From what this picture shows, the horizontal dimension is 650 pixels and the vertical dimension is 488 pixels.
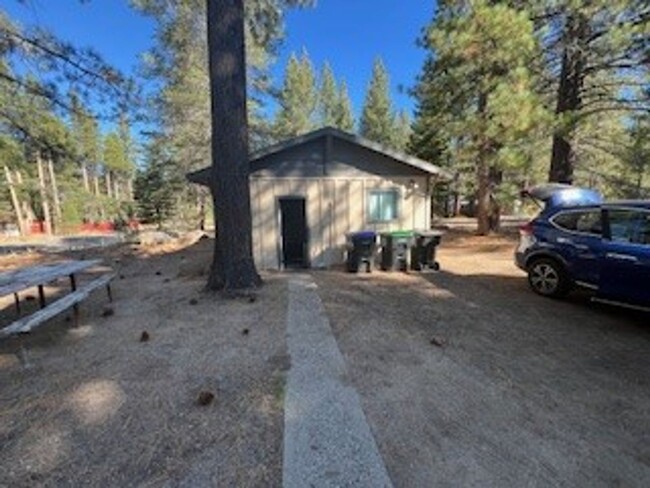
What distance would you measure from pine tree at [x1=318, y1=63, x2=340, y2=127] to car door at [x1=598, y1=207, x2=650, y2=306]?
3829 centimetres

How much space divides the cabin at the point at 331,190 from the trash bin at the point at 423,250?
4.58 feet

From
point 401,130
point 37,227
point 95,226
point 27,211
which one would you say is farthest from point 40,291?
point 401,130

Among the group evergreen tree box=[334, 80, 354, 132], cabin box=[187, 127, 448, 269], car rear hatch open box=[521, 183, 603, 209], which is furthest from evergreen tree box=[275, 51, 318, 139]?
car rear hatch open box=[521, 183, 603, 209]

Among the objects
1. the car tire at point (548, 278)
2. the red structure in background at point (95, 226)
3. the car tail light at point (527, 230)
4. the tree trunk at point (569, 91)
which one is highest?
the tree trunk at point (569, 91)

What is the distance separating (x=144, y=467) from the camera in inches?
101

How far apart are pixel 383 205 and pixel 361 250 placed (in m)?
1.98

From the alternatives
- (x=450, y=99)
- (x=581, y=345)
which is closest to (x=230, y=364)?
(x=581, y=345)

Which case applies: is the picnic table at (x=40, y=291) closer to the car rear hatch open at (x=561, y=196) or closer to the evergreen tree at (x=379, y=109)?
the car rear hatch open at (x=561, y=196)

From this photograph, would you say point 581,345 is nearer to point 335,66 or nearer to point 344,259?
point 344,259

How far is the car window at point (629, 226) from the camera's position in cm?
559

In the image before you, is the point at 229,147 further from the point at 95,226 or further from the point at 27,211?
the point at 27,211

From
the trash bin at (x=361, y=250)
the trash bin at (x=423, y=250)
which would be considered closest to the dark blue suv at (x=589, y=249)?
the trash bin at (x=423, y=250)

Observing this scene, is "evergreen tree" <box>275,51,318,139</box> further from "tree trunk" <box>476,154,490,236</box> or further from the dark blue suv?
the dark blue suv

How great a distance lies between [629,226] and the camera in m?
5.80
